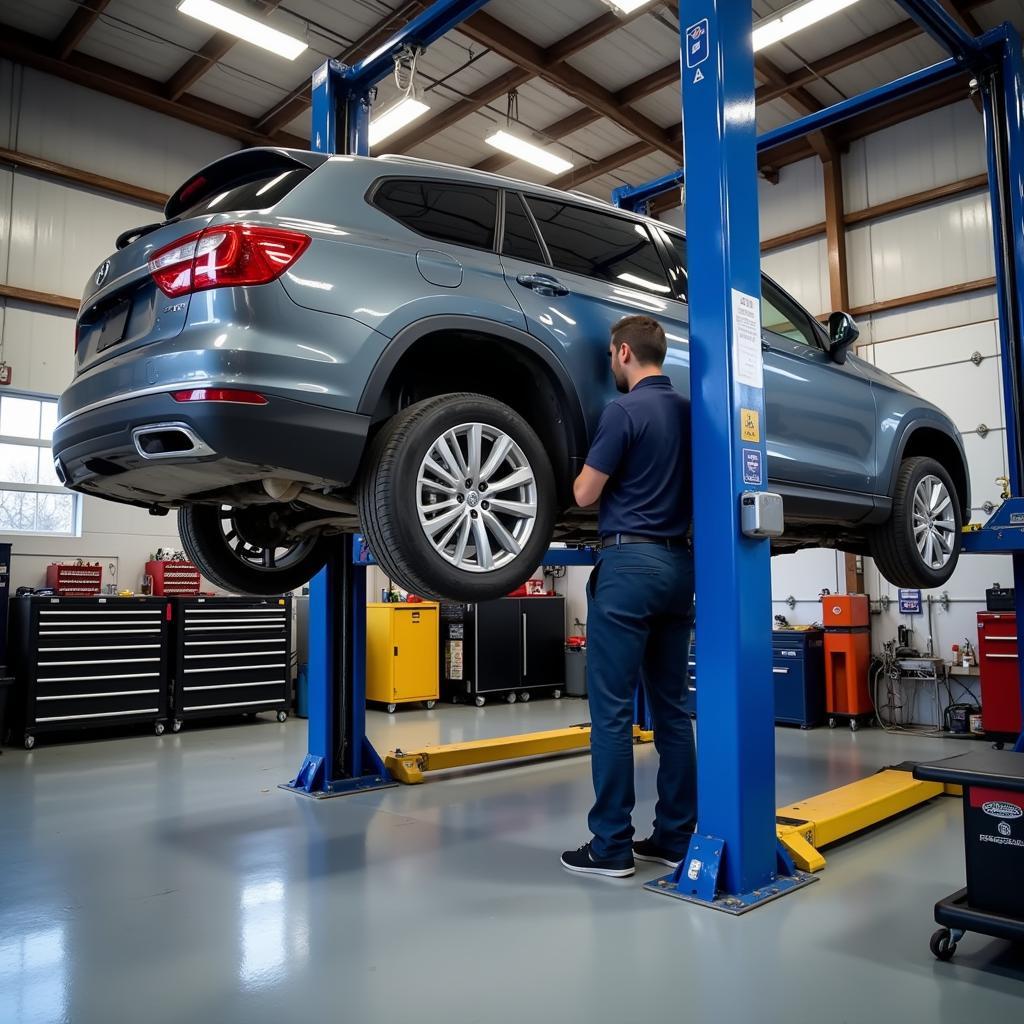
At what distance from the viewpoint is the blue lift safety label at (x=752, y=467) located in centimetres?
292

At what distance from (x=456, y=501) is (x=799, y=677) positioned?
19.8 feet

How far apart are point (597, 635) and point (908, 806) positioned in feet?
6.80

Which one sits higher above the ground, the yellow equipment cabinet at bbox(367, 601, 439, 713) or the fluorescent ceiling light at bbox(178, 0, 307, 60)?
the fluorescent ceiling light at bbox(178, 0, 307, 60)

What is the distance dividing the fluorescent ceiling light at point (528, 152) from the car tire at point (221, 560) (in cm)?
570

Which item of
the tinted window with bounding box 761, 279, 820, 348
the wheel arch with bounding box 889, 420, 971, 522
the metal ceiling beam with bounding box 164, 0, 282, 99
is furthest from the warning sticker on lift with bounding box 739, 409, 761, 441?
the metal ceiling beam with bounding box 164, 0, 282, 99

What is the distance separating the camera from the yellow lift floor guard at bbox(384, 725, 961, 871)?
10.5ft

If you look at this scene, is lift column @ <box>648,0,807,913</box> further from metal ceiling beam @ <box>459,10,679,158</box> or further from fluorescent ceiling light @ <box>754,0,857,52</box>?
metal ceiling beam @ <box>459,10,679,158</box>

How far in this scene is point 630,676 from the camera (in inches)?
113

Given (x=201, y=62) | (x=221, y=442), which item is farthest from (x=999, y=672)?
(x=201, y=62)

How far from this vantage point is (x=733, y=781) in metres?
2.76

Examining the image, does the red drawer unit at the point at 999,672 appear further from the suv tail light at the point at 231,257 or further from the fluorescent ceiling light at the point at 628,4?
the suv tail light at the point at 231,257

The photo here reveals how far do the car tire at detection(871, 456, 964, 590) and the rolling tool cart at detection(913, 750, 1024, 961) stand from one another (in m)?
2.04

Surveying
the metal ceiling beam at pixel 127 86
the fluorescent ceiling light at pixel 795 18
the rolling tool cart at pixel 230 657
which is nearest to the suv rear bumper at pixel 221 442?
the rolling tool cart at pixel 230 657

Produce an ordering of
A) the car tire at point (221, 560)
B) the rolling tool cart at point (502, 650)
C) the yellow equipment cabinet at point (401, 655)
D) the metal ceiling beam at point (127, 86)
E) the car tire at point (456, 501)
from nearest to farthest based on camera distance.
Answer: the car tire at point (456, 501)
the car tire at point (221, 560)
the metal ceiling beam at point (127, 86)
the yellow equipment cabinet at point (401, 655)
the rolling tool cart at point (502, 650)
